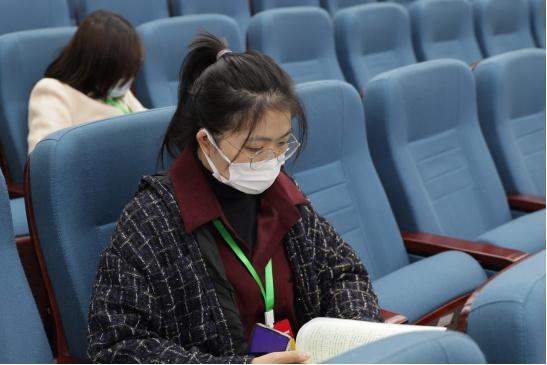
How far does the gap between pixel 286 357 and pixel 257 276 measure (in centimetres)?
17

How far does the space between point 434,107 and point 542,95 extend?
0.48m

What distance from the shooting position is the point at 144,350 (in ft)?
3.09

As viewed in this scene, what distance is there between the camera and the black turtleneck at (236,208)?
1.08 meters

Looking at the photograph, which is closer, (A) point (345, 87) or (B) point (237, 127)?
(B) point (237, 127)

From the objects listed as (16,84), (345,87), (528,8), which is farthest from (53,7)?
(528,8)

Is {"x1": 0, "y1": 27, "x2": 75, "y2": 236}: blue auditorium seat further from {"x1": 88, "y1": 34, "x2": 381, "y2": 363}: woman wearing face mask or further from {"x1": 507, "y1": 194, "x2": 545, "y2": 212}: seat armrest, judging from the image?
{"x1": 507, "y1": 194, "x2": 545, "y2": 212}: seat armrest

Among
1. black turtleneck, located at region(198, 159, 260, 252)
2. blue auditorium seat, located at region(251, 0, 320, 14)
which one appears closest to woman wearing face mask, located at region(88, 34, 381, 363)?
black turtleneck, located at region(198, 159, 260, 252)

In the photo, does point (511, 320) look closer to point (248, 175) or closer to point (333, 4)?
point (248, 175)

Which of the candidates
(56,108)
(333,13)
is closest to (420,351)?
(56,108)

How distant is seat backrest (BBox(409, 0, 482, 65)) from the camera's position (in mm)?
3035

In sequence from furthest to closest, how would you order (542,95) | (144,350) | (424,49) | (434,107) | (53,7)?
(424,49)
(53,7)
(542,95)
(434,107)
(144,350)

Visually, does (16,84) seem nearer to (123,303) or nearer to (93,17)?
(93,17)

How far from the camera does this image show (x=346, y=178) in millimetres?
1570

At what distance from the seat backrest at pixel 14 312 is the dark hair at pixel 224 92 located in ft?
0.81
